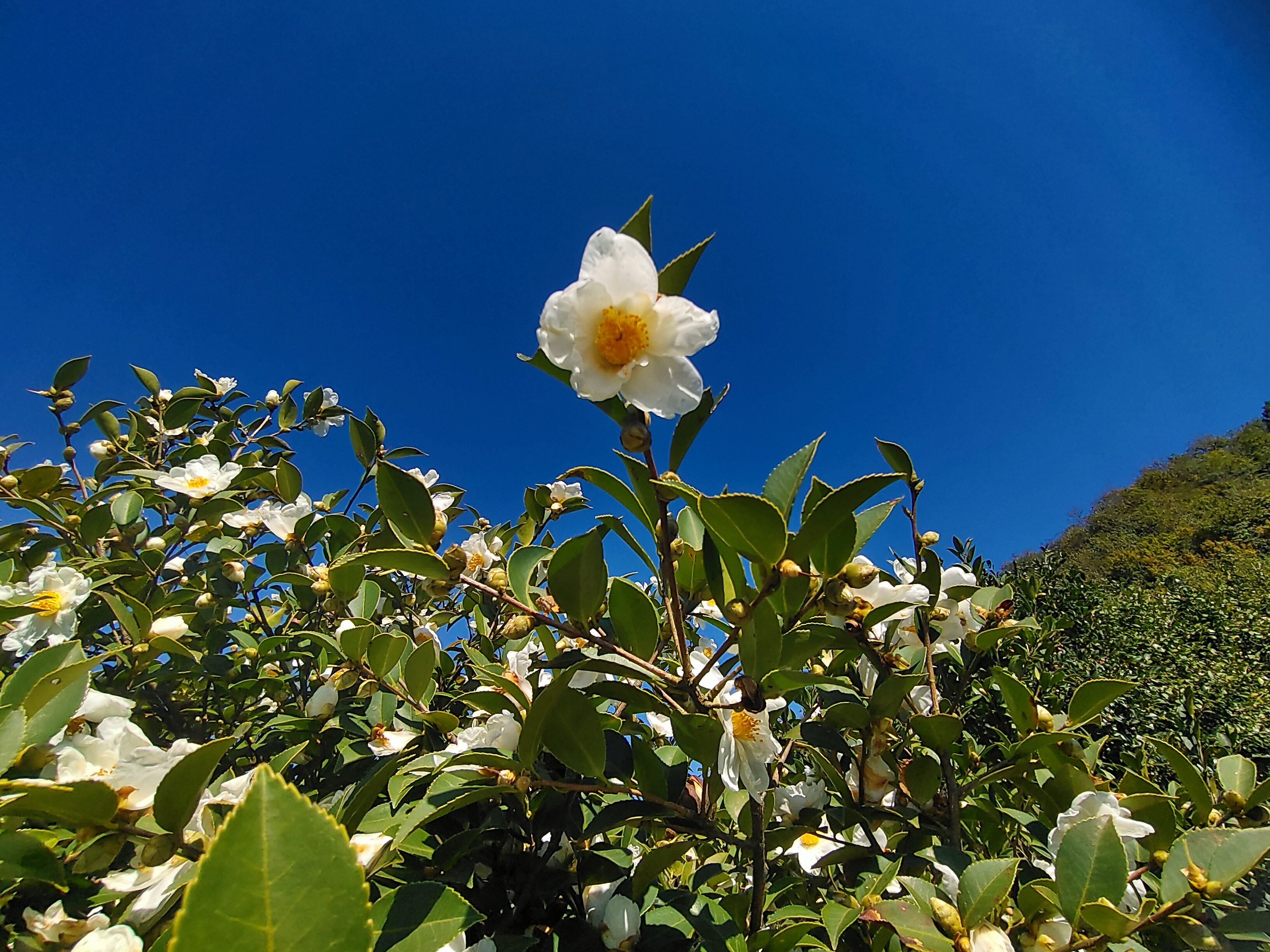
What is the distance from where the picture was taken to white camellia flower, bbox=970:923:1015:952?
87 centimetres

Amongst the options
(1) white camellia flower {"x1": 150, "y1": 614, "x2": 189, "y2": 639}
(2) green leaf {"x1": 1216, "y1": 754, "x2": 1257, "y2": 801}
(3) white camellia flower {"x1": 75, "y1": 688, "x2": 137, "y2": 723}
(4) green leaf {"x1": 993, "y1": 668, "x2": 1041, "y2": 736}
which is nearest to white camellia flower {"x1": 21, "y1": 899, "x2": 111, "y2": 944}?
(3) white camellia flower {"x1": 75, "y1": 688, "x2": 137, "y2": 723}

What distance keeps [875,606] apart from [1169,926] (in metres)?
0.67

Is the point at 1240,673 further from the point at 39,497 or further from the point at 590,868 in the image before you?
the point at 39,497

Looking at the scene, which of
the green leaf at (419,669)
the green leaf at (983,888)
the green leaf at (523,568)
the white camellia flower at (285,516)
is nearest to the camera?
the green leaf at (983,888)

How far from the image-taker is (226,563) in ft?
6.74

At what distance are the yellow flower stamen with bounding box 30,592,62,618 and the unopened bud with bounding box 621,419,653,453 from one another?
164cm

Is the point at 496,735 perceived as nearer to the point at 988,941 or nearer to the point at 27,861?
the point at 27,861

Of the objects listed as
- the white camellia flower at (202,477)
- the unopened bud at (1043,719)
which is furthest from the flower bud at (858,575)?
the white camellia flower at (202,477)

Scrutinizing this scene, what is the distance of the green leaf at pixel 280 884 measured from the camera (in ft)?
1.18

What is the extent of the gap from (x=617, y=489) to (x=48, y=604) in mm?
1575

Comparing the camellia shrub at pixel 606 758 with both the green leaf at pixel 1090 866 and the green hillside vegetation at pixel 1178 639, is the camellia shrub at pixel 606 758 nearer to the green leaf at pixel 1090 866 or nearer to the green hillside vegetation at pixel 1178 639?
the green leaf at pixel 1090 866

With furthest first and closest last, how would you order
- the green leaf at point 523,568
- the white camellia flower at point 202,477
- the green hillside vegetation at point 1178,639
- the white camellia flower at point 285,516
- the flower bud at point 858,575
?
the green hillside vegetation at point 1178,639, the white camellia flower at point 202,477, the white camellia flower at point 285,516, the green leaf at point 523,568, the flower bud at point 858,575

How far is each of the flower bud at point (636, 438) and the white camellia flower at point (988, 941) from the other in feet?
2.97

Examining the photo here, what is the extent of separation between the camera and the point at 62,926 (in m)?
0.86
